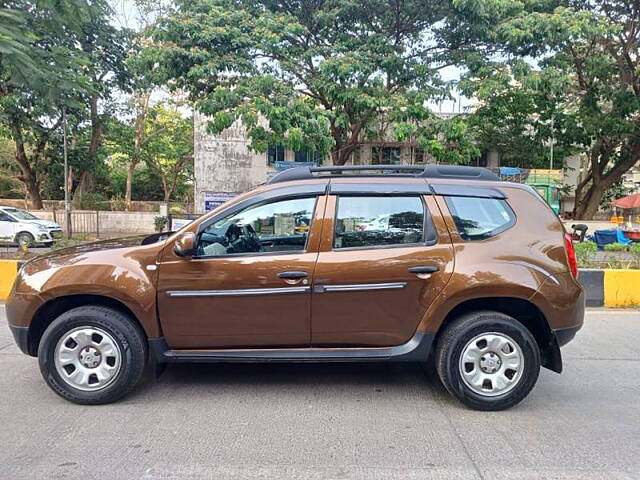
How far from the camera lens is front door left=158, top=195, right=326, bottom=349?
12.3ft

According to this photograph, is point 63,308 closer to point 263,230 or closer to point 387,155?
point 263,230

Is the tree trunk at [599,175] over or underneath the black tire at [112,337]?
over

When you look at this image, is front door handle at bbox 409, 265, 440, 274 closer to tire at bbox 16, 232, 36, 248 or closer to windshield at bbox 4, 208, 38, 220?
tire at bbox 16, 232, 36, 248

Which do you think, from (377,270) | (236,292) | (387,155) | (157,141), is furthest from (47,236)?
(377,270)

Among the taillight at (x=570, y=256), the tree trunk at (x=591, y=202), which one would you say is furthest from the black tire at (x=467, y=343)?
the tree trunk at (x=591, y=202)

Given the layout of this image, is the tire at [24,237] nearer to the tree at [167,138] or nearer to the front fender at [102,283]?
the tree at [167,138]

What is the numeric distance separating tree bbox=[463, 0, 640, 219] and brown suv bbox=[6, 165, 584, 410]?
10252 mm

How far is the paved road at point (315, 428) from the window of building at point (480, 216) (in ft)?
4.53

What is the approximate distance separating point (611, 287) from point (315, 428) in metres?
5.86

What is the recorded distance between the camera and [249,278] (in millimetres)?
3736

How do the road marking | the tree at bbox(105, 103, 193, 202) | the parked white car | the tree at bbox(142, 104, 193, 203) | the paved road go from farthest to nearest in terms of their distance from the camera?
the tree at bbox(142, 104, 193, 203) < the tree at bbox(105, 103, 193, 202) < the parked white car < the road marking < the paved road

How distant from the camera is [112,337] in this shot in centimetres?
375

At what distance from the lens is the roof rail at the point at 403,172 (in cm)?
408

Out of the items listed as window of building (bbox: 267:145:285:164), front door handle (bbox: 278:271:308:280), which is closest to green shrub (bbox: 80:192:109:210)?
window of building (bbox: 267:145:285:164)
